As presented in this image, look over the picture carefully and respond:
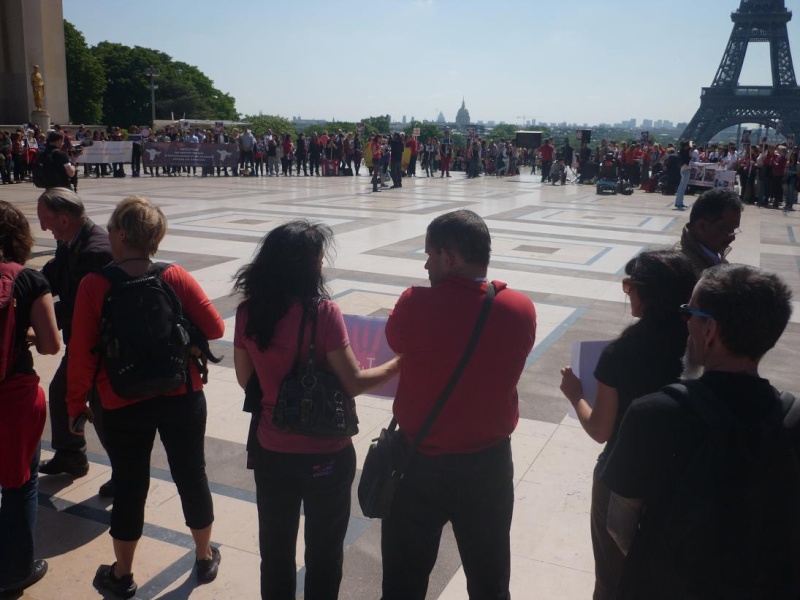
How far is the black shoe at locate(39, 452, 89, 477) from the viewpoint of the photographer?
421cm

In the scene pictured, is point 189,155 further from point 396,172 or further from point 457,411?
point 457,411

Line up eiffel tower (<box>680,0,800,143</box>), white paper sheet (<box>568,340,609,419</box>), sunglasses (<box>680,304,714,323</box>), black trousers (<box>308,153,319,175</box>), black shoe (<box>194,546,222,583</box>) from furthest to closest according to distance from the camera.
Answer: eiffel tower (<box>680,0,800,143</box>)
black trousers (<box>308,153,319,175</box>)
black shoe (<box>194,546,222,583</box>)
white paper sheet (<box>568,340,609,419</box>)
sunglasses (<box>680,304,714,323</box>)

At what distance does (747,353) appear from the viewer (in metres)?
1.80

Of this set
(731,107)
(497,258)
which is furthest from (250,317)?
(731,107)

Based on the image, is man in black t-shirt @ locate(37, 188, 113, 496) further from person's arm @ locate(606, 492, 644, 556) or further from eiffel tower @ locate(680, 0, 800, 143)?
eiffel tower @ locate(680, 0, 800, 143)

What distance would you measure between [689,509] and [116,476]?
2431 millimetres

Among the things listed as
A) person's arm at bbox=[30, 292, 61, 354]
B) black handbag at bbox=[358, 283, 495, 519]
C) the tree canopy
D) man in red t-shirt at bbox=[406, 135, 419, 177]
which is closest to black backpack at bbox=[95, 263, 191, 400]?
person's arm at bbox=[30, 292, 61, 354]

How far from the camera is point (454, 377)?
2.43 meters

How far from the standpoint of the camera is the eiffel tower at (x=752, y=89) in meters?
66.2

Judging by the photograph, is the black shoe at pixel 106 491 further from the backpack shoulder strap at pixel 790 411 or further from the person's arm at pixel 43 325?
the backpack shoulder strap at pixel 790 411

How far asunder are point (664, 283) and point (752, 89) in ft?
249

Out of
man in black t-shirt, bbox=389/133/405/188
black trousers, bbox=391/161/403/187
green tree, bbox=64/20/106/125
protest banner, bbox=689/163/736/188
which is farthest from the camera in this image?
green tree, bbox=64/20/106/125

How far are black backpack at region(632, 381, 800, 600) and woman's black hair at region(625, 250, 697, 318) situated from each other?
2.32 feet

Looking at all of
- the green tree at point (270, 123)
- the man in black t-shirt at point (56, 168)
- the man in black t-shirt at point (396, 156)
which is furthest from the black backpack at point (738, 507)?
the green tree at point (270, 123)
